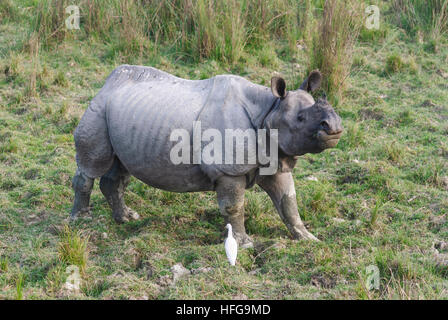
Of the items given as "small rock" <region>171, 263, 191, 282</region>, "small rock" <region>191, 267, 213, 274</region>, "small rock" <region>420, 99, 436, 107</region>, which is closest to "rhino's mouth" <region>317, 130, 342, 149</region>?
"small rock" <region>191, 267, 213, 274</region>

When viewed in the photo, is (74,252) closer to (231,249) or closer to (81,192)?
(81,192)

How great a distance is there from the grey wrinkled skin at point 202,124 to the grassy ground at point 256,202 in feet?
1.38

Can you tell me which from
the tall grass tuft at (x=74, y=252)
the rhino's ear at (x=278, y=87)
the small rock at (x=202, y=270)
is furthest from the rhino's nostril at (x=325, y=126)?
the tall grass tuft at (x=74, y=252)

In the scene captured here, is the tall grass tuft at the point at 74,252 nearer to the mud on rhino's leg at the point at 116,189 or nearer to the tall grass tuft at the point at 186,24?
the mud on rhino's leg at the point at 116,189

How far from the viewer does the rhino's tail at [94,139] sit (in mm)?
4891

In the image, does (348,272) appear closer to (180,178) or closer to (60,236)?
(180,178)

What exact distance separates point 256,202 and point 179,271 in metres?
1.10

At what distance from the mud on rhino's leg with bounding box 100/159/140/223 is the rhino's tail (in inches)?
8.7

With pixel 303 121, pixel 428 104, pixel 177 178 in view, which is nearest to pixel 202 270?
pixel 177 178

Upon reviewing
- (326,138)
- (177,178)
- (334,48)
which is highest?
(326,138)

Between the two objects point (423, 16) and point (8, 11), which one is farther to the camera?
→ point (8, 11)

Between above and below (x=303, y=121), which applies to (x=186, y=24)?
below

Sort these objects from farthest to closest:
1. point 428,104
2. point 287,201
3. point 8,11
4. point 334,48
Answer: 1. point 8,11
2. point 428,104
3. point 334,48
4. point 287,201

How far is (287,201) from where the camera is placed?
478cm
